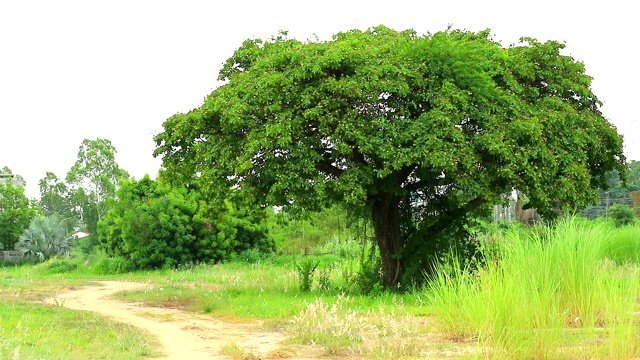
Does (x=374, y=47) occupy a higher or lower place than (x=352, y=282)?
higher

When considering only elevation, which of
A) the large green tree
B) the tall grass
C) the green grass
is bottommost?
the green grass

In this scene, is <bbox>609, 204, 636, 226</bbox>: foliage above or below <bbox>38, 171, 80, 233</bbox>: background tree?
below

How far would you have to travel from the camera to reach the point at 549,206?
14094mm

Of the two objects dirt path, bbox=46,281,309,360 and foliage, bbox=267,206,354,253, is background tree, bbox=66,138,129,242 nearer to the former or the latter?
foliage, bbox=267,206,354,253

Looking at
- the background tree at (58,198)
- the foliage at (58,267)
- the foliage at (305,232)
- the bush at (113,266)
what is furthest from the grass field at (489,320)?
the background tree at (58,198)

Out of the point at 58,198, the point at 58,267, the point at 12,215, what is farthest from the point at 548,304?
the point at 58,198

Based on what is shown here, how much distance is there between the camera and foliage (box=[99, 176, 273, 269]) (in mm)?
27016

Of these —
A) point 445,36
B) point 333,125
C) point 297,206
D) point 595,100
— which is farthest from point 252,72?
point 595,100

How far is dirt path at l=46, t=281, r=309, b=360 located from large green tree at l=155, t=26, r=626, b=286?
2.60 metres

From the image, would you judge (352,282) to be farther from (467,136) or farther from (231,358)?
(231,358)

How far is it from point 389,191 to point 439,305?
18.7 feet

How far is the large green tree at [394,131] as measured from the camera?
12641 mm

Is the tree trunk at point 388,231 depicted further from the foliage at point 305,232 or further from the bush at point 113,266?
the foliage at point 305,232

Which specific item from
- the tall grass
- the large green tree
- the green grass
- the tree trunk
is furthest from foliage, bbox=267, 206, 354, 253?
the tall grass
